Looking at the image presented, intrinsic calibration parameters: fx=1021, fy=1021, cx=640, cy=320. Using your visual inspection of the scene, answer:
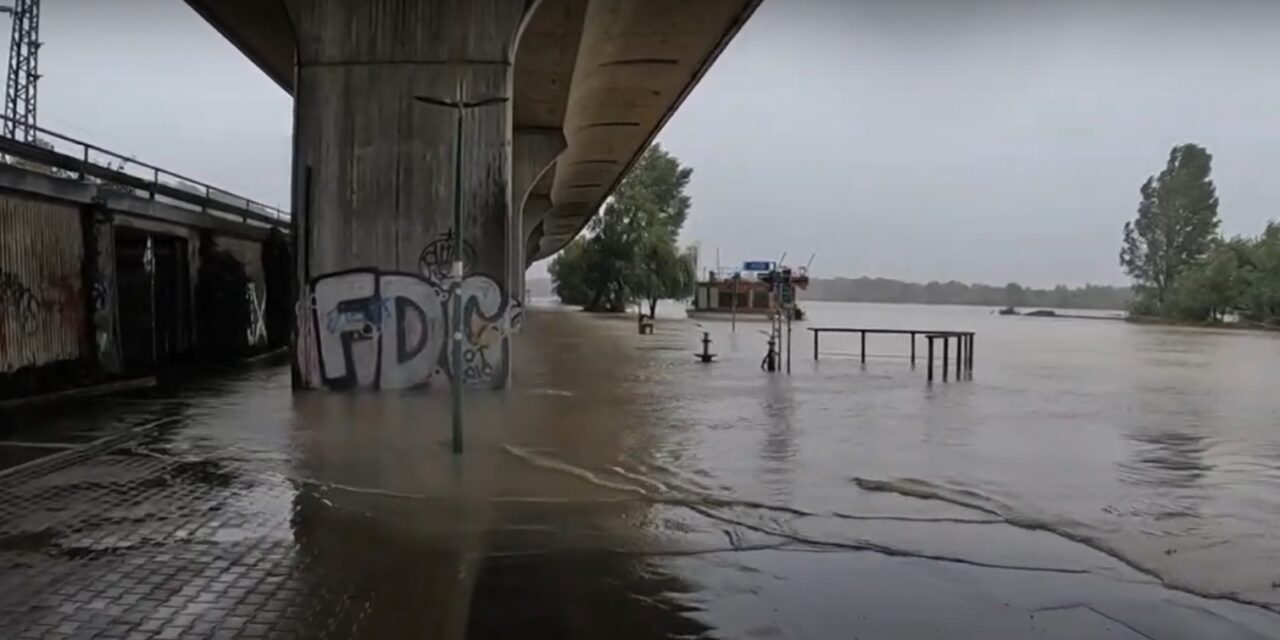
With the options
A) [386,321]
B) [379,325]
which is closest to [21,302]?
[379,325]

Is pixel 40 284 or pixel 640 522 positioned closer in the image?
pixel 640 522

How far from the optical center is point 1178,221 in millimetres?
105375

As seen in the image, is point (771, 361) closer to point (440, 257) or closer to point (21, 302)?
point (440, 257)

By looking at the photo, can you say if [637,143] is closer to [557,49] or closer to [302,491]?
[557,49]

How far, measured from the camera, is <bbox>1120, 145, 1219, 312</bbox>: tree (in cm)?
10412

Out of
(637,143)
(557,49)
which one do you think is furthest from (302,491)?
(637,143)

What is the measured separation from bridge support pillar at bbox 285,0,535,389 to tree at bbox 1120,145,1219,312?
99.4 m

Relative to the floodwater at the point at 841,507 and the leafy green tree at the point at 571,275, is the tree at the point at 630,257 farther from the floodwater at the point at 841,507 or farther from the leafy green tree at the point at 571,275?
the floodwater at the point at 841,507

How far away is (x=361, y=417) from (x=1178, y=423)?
12.4m

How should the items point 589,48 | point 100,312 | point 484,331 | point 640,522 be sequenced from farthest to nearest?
point 589,48 < point 100,312 < point 484,331 < point 640,522

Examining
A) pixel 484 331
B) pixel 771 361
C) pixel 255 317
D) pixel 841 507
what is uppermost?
pixel 484 331

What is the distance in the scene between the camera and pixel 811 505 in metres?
8.91

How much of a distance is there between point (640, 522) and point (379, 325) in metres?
10.2

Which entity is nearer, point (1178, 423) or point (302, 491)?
point (302, 491)
